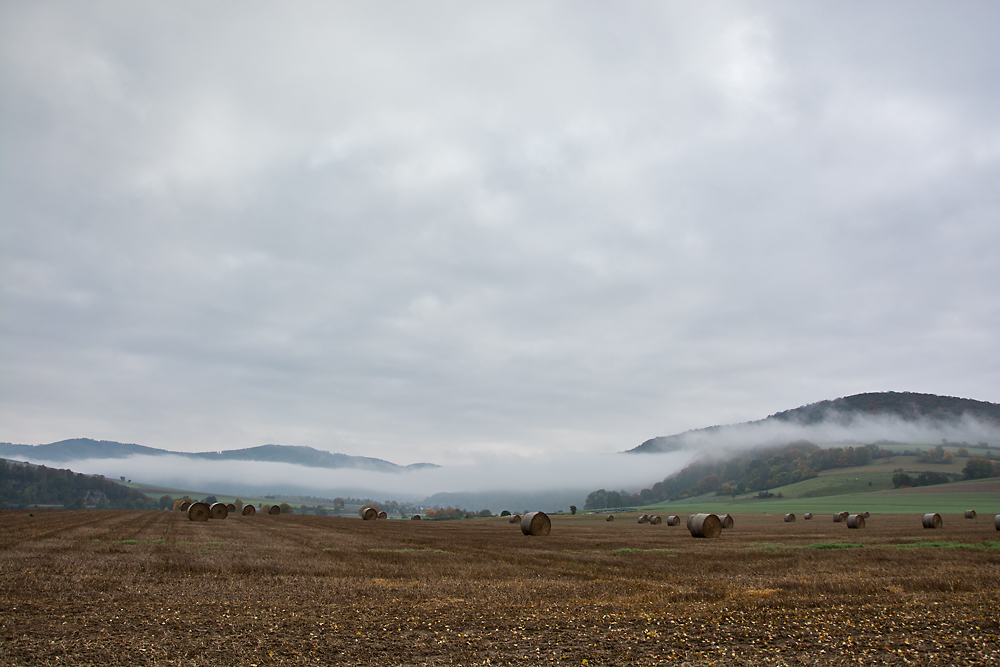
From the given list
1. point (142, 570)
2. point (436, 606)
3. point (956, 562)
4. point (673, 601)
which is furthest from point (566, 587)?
point (956, 562)

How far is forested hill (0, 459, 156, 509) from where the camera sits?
18095cm

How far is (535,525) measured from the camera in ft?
149

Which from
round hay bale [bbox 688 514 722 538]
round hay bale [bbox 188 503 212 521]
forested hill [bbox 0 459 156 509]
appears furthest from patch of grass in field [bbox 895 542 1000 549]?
forested hill [bbox 0 459 156 509]

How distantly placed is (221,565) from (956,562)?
27941mm

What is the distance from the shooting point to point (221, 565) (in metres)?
20.4

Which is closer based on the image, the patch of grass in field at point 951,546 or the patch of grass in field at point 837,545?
the patch of grass in field at point 951,546

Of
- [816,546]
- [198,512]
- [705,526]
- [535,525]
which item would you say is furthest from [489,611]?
[198,512]

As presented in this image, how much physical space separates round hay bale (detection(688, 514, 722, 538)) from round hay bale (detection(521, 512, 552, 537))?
37.9 feet

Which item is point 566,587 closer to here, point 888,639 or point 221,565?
point 888,639

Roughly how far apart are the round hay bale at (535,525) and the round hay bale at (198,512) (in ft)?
117

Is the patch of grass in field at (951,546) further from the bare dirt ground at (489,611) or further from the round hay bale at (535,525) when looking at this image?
the round hay bale at (535,525)

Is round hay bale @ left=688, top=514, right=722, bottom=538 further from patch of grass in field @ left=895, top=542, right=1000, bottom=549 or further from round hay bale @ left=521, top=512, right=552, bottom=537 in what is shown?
patch of grass in field @ left=895, top=542, right=1000, bottom=549

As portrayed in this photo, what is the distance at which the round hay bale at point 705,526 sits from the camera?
133 ft

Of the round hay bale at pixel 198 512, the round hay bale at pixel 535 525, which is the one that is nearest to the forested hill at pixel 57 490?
the round hay bale at pixel 198 512
